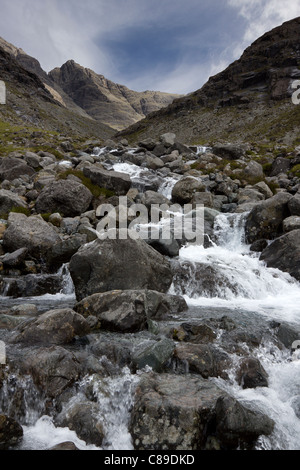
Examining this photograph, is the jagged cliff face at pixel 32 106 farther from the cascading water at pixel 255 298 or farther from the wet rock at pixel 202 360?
the wet rock at pixel 202 360

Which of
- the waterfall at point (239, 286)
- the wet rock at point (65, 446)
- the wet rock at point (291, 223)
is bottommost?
the wet rock at point (65, 446)

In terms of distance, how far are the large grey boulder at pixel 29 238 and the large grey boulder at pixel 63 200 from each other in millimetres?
5134

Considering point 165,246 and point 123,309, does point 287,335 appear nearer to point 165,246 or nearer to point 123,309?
point 123,309

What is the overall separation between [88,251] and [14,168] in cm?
2168

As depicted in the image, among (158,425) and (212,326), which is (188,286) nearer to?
(212,326)

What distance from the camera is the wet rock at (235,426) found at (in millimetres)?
5660

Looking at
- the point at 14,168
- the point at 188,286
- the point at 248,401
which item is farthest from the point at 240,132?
the point at 248,401

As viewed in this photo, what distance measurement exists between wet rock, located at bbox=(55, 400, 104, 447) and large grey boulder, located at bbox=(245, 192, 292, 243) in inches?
636

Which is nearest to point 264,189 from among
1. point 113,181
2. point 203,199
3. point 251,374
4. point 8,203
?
point 203,199

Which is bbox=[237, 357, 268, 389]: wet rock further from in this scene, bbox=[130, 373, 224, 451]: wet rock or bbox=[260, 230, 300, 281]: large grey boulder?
bbox=[260, 230, 300, 281]: large grey boulder

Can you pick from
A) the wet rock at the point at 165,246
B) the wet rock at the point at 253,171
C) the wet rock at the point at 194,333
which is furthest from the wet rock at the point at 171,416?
the wet rock at the point at 253,171

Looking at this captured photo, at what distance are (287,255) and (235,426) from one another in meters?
12.2

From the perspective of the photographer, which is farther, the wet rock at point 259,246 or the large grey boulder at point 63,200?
the large grey boulder at point 63,200
